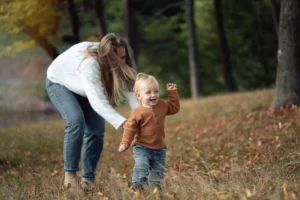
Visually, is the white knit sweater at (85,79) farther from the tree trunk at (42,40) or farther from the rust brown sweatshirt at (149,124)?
the tree trunk at (42,40)

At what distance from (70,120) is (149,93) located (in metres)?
1.01

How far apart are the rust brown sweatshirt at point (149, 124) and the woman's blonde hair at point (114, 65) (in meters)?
0.46

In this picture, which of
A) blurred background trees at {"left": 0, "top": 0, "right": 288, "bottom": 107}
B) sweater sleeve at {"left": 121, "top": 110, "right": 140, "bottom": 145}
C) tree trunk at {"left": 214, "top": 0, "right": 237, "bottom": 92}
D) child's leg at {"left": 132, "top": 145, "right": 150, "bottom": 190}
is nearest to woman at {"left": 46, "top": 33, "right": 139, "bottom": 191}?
sweater sleeve at {"left": 121, "top": 110, "right": 140, "bottom": 145}

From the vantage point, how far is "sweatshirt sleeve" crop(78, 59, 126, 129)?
5604 millimetres

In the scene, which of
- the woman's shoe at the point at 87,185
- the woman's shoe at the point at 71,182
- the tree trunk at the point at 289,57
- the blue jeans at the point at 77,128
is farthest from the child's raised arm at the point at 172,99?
the tree trunk at the point at 289,57

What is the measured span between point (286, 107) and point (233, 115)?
6.00ft

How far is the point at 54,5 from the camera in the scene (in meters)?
16.9

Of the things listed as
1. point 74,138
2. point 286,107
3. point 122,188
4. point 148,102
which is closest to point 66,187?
point 74,138

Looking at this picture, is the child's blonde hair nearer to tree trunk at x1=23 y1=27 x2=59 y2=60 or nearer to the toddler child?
the toddler child

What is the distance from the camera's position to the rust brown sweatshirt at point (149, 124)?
555cm

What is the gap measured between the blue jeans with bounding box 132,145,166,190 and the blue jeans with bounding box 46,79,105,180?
0.76 meters

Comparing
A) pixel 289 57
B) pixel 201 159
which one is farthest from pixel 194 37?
pixel 201 159

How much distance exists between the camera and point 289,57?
11.1 metres

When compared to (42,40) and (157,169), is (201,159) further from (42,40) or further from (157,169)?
(42,40)
